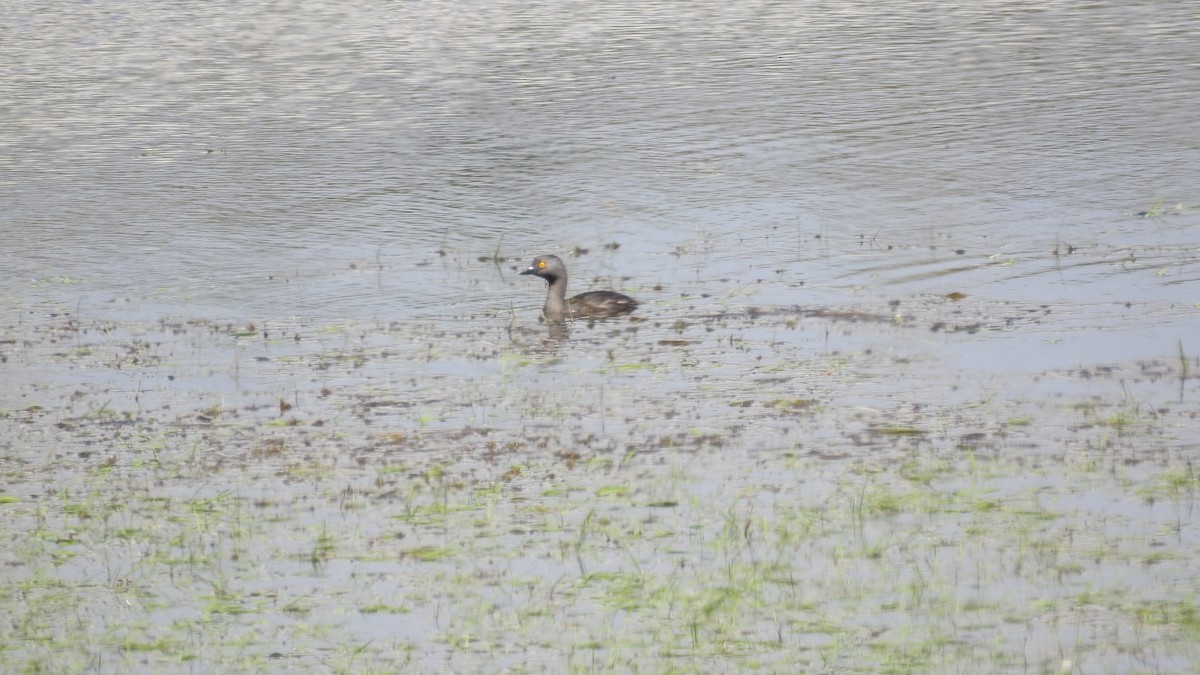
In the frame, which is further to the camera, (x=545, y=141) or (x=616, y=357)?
(x=545, y=141)

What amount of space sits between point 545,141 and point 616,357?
472 inches

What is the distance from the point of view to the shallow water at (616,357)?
34.3ft

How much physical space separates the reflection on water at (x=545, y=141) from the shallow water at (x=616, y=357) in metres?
0.12

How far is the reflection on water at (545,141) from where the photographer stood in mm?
21891

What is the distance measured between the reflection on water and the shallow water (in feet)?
0.38

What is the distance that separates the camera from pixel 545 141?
94.1 feet

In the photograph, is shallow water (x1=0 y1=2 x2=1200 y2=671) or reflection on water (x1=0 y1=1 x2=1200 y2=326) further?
reflection on water (x1=0 y1=1 x2=1200 y2=326)

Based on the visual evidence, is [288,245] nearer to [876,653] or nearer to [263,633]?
[263,633]

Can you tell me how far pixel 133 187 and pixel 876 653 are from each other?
19793 mm

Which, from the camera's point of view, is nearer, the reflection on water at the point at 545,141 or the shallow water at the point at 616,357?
the shallow water at the point at 616,357

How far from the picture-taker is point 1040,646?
9492 millimetres

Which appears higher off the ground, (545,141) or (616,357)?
(616,357)

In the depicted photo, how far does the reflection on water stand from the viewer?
21.9m

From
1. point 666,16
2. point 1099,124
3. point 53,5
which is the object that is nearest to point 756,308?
point 1099,124
